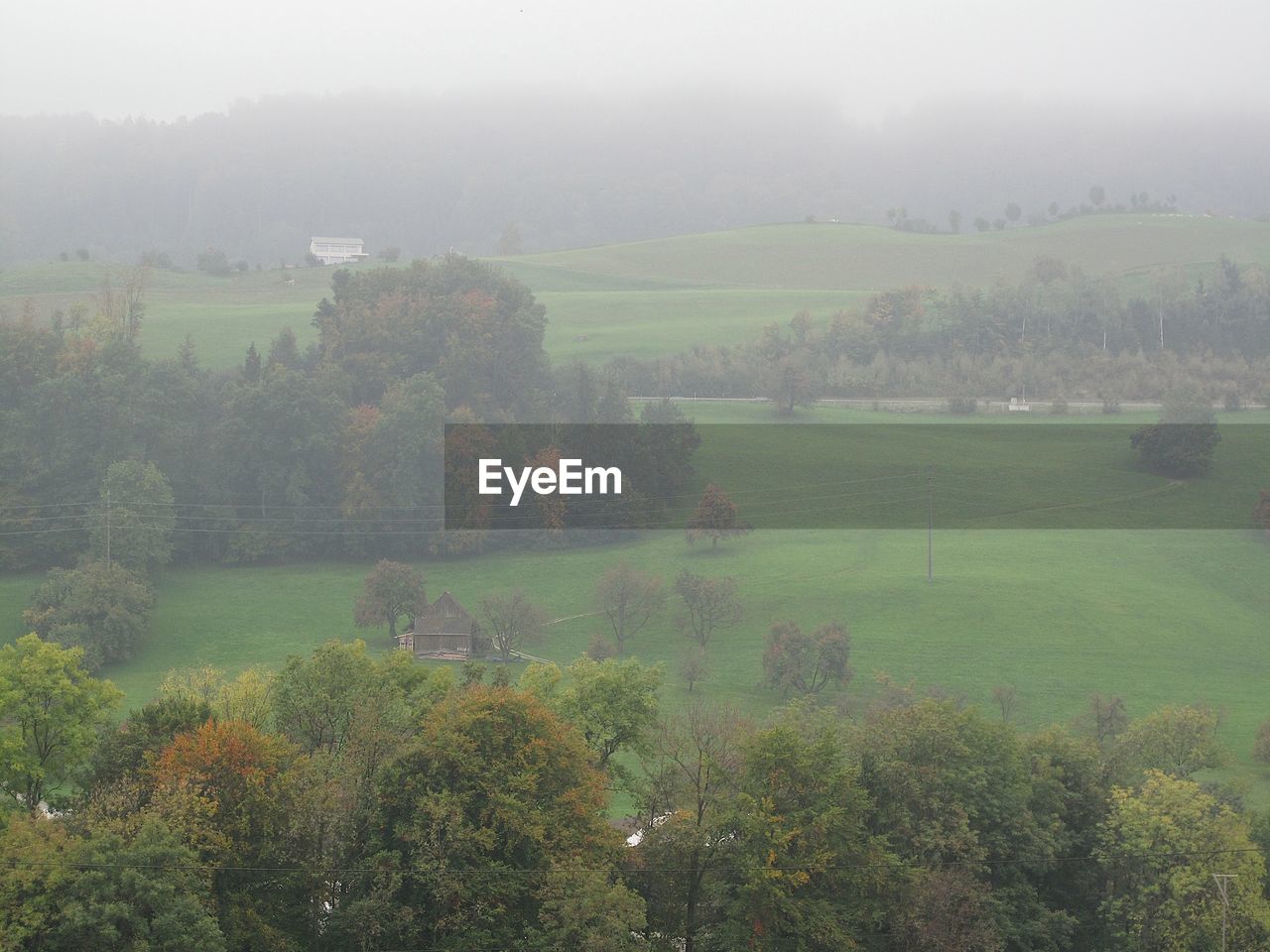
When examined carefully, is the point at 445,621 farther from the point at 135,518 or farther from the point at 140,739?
the point at 140,739

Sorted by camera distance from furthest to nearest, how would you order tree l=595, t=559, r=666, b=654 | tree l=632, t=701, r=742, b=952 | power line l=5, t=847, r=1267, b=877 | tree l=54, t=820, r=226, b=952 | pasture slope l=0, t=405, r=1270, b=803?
tree l=595, t=559, r=666, b=654 < pasture slope l=0, t=405, r=1270, b=803 < tree l=632, t=701, r=742, b=952 < power line l=5, t=847, r=1267, b=877 < tree l=54, t=820, r=226, b=952

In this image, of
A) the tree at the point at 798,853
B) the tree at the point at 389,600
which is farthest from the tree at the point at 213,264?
the tree at the point at 798,853

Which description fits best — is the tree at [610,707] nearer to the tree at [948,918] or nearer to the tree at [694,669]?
the tree at [948,918]

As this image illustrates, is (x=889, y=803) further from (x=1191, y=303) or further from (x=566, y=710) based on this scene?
(x=1191, y=303)

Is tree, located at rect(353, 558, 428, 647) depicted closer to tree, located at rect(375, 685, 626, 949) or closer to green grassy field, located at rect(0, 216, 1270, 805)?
green grassy field, located at rect(0, 216, 1270, 805)

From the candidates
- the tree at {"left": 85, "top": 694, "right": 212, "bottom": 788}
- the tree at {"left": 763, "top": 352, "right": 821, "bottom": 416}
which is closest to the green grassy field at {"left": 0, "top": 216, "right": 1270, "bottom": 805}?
the tree at {"left": 763, "top": 352, "right": 821, "bottom": 416}

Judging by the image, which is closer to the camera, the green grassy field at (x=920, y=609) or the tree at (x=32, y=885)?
the tree at (x=32, y=885)

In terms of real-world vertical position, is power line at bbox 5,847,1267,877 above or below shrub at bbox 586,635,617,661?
above
